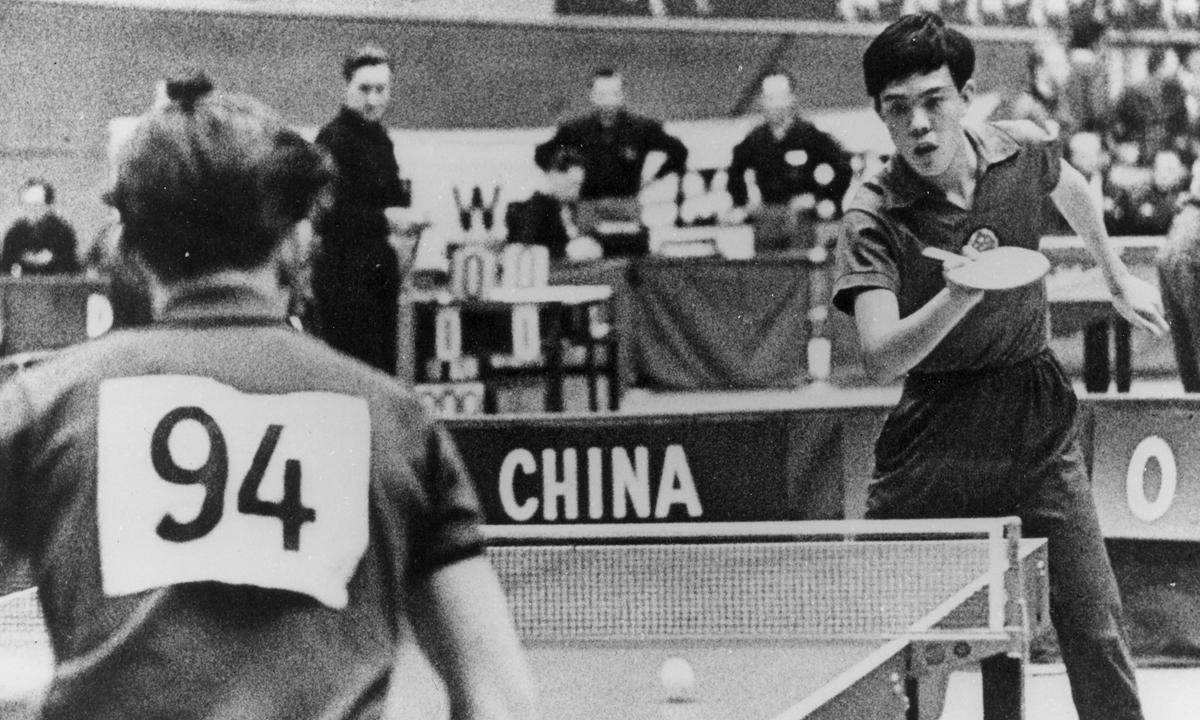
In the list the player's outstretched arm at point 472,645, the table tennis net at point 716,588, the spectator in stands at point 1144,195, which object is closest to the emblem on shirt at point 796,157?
the spectator in stands at point 1144,195

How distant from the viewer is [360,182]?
322 centimetres

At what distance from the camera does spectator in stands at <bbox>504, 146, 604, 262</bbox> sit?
400cm

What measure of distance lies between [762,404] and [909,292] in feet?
2.82

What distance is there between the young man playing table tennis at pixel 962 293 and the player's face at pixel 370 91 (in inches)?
45.5

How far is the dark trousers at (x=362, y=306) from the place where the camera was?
312cm

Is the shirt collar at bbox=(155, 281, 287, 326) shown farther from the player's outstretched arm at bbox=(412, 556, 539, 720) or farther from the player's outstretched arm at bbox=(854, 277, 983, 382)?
the player's outstretched arm at bbox=(854, 277, 983, 382)

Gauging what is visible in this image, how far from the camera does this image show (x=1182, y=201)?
3.66 m

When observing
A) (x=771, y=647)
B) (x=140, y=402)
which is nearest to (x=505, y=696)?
(x=140, y=402)

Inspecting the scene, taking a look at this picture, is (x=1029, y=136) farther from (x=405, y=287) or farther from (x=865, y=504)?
(x=405, y=287)

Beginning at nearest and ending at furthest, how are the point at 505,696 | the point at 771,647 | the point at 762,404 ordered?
the point at 505,696
the point at 771,647
the point at 762,404

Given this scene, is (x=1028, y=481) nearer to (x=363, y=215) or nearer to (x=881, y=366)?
(x=881, y=366)

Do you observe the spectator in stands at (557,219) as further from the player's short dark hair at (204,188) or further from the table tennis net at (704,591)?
the player's short dark hair at (204,188)

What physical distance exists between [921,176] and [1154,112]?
95cm

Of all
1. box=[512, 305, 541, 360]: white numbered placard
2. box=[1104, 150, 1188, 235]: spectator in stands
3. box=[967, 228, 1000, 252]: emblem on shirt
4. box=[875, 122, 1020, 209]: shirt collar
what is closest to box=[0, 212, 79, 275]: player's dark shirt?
box=[512, 305, 541, 360]: white numbered placard
